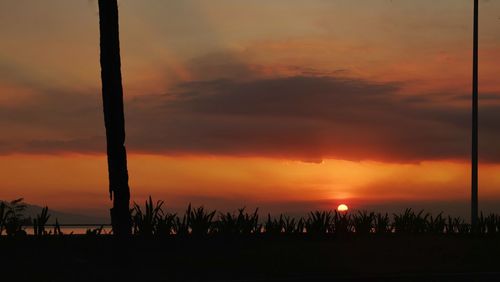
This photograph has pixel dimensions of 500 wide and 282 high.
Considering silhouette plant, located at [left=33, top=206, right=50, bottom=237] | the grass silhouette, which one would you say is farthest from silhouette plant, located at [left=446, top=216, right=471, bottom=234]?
silhouette plant, located at [left=33, top=206, right=50, bottom=237]

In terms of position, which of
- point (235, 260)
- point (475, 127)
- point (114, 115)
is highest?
point (475, 127)

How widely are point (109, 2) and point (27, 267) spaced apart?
5869 mm

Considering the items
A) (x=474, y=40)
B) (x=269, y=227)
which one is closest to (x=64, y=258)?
(x=269, y=227)

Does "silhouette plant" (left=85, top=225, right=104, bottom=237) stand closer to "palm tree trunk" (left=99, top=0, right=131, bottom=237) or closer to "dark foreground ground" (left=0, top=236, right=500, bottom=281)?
"dark foreground ground" (left=0, top=236, right=500, bottom=281)

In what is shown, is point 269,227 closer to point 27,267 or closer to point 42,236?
point 42,236

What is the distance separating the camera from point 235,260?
18.0 meters

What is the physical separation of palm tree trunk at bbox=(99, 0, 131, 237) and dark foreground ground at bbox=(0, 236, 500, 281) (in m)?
0.76

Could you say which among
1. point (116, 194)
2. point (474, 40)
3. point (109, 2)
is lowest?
point (116, 194)

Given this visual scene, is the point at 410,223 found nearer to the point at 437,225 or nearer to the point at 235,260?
the point at 437,225

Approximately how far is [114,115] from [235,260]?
4136 millimetres

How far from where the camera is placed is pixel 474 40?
110 ft

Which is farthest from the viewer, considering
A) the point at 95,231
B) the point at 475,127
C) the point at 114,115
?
the point at 475,127

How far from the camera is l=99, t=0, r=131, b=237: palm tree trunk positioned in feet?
57.3

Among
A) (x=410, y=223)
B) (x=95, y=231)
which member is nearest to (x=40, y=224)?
(x=95, y=231)
